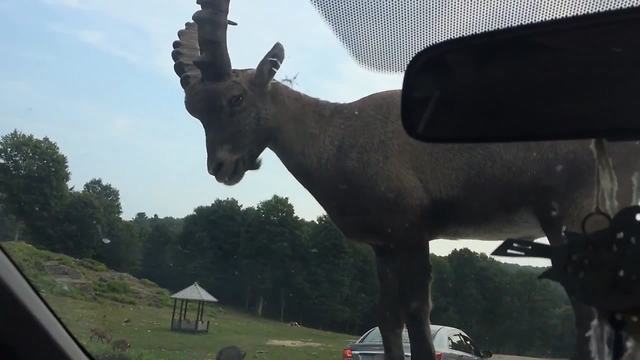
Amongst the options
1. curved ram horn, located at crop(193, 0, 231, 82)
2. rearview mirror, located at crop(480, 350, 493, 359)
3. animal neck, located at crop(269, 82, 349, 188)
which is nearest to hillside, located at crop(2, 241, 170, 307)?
animal neck, located at crop(269, 82, 349, 188)

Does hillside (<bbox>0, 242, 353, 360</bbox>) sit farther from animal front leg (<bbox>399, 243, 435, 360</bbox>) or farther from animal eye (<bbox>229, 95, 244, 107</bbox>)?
animal eye (<bbox>229, 95, 244, 107</bbox>)

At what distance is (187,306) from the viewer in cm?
391

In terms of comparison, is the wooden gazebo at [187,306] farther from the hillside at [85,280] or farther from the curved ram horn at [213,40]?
the curved ram horn at [213,40]

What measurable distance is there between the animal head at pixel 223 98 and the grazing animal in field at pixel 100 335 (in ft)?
2.71

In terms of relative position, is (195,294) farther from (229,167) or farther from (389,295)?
(389,295)

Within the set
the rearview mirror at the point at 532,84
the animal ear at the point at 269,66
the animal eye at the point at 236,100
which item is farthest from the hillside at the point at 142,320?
the rearview mirror at the point at 532,84

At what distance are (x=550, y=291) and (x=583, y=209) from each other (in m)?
0.31

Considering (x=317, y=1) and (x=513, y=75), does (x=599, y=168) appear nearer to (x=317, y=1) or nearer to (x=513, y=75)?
(x=513, y=75)

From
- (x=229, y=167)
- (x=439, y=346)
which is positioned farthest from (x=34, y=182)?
(x=439, y=346)

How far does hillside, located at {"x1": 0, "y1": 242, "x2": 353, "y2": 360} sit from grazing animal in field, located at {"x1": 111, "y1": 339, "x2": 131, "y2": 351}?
0.07 ft

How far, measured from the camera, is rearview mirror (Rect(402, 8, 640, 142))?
2.60 metres

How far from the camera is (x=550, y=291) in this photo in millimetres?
3146

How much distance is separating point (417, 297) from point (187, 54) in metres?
1.33

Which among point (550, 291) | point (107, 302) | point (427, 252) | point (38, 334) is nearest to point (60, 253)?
point (107, 302)
